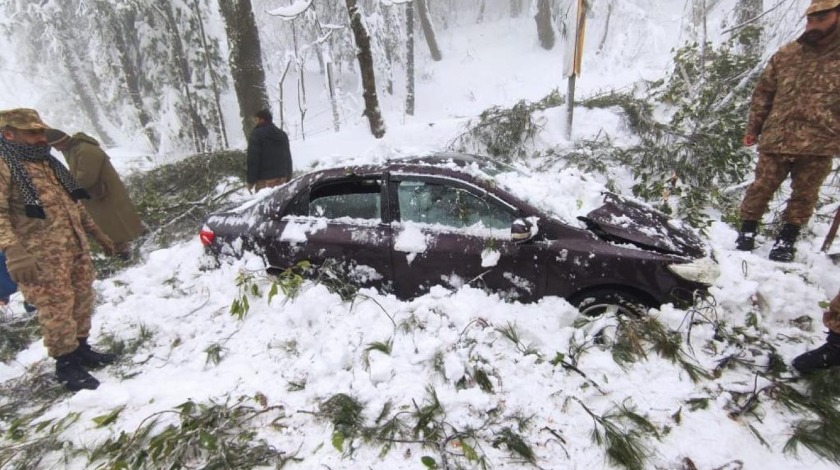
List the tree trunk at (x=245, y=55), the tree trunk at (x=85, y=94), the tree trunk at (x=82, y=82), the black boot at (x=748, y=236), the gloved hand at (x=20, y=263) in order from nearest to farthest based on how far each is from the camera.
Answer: the gloved hand at (x=20, y=263) < the black boot at (x=748, y=236) < the tree trunk at (x=245, y=55) < the tree trunk at (x=82, y=82) < the tree trunk at (x=85, y=94)

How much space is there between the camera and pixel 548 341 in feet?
9.54

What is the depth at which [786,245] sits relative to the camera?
365cm

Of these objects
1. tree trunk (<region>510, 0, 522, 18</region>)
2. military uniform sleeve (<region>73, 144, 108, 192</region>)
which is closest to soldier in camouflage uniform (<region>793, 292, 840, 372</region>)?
military uniform sleeve (<region>73, 144, 108, 192</region>)

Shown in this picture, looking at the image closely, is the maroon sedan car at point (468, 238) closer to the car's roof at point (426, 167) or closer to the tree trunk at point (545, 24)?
the car's roof at point (426, 167)

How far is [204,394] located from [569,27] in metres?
6.31

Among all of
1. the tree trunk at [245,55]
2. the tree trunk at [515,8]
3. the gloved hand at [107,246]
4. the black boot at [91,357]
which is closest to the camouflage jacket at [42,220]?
the gloved hand at [107,246]

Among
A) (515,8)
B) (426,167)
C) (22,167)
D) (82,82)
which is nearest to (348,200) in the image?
(426,167)

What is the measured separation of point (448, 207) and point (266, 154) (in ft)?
12.4

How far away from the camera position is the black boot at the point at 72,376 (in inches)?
116

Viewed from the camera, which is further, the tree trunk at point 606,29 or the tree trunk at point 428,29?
the tree trunk at point 428,29

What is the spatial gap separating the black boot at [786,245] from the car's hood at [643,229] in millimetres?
881

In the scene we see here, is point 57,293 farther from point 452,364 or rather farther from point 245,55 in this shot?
point 245,55

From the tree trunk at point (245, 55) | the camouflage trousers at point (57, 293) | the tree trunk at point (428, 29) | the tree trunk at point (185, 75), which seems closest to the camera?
the camouflage trousers at point (57, 293)

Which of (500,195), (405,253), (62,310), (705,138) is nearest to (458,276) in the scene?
(405,253)
